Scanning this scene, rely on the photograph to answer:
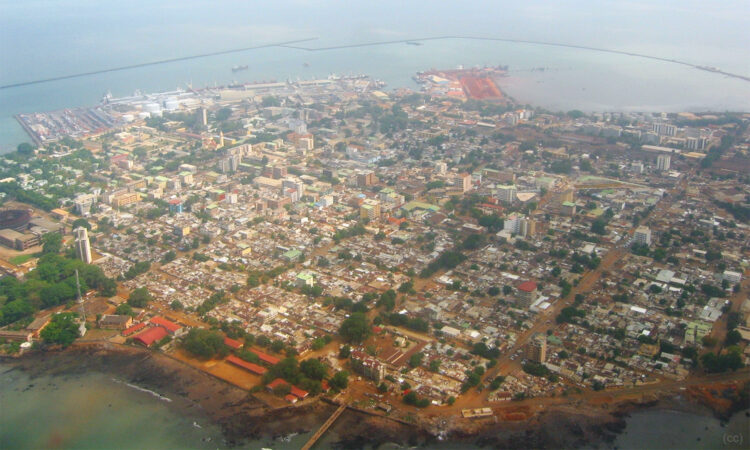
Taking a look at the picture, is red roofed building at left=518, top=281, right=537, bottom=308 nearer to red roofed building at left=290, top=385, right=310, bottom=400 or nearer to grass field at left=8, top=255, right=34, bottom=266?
red roofed building at left=290, top=385, right=310, bottom=400

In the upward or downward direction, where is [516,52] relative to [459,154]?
upward

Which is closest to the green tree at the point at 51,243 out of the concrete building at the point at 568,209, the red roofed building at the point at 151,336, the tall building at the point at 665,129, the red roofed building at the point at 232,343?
the red roofed building at the point at 151,336

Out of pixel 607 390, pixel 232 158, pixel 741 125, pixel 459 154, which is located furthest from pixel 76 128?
pixel 741 125

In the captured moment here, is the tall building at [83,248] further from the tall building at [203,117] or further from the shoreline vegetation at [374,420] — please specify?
the tall building at [203,117]

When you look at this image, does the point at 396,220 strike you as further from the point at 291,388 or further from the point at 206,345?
the point at 291,388

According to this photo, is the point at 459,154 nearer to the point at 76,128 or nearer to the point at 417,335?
the point at 417,335

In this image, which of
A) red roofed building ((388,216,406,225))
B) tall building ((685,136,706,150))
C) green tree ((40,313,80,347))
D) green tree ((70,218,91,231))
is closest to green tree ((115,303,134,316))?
green tree ((40,313,80,347))
